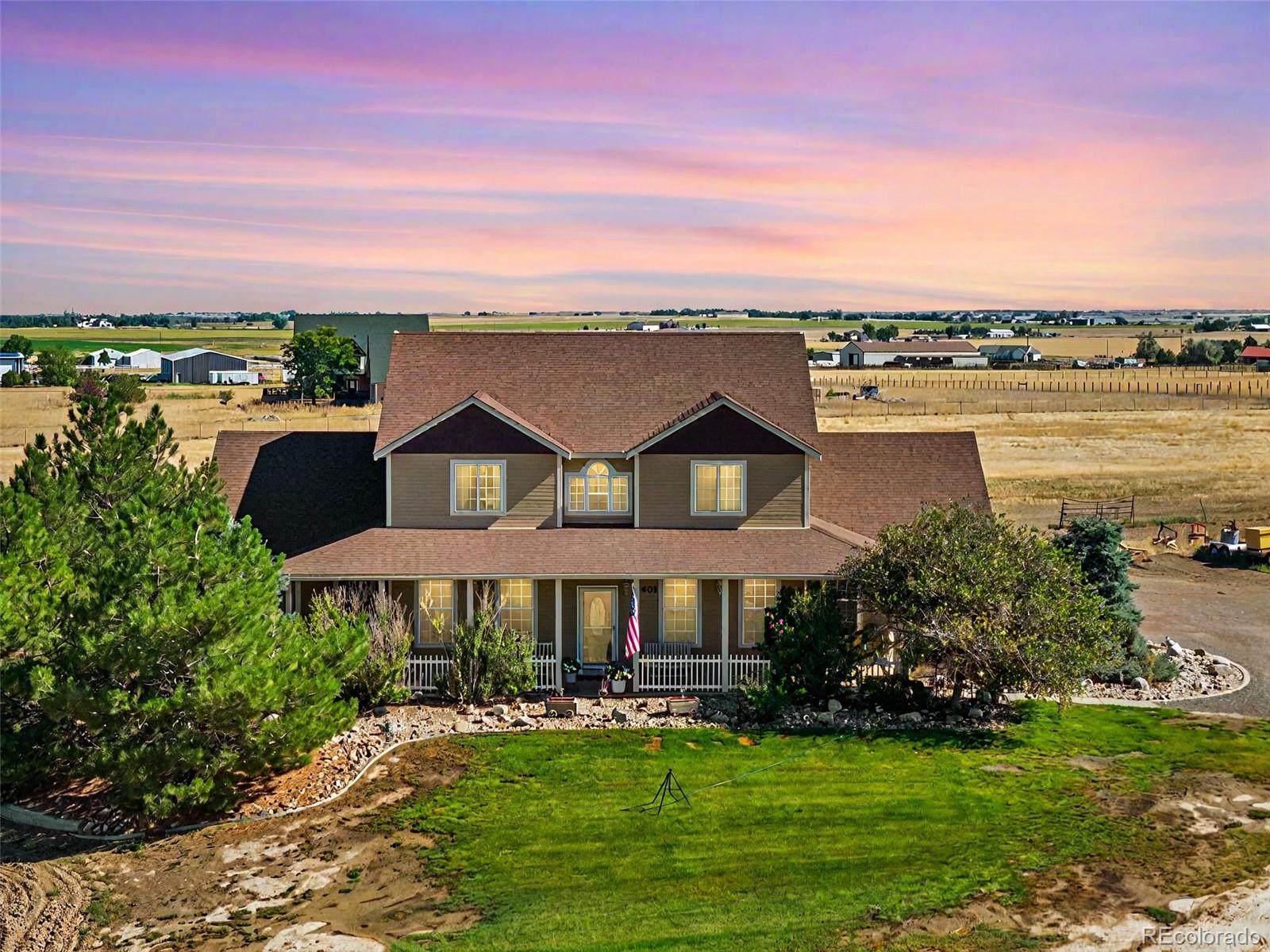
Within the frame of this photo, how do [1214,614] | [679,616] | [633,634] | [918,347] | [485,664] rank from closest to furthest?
[485,664]
[633,634]
[679,616]
[1214,614]
[918,347]

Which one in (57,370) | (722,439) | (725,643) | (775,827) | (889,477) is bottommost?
(775,827)

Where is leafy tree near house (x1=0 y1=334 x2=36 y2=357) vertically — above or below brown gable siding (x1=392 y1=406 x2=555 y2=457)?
above

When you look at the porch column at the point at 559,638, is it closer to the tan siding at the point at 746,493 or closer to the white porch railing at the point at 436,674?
the white porch railing at the point at 436,674

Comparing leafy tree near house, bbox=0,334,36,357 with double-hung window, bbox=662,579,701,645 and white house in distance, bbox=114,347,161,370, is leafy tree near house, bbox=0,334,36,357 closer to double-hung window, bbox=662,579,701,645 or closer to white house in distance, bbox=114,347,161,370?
white house in distance, bbox=114,347,161,370

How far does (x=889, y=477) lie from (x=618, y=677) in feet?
36.0

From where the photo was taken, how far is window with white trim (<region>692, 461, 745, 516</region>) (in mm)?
30891

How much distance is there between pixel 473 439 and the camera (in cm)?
3083

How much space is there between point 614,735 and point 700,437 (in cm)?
895

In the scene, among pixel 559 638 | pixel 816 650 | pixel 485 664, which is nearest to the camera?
pixel 816 650

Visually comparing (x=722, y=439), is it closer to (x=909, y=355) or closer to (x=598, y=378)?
(x=598, y=378)

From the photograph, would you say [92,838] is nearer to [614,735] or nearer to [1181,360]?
[614,735]

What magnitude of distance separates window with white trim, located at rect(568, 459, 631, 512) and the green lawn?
7672 mm

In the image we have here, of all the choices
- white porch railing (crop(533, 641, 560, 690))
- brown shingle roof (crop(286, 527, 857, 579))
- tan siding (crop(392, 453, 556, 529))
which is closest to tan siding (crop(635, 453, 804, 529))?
brown shingle roof (crop(286, 527, 857, 579))

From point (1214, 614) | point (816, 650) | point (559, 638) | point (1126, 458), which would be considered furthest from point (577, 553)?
point (1126, 458)
